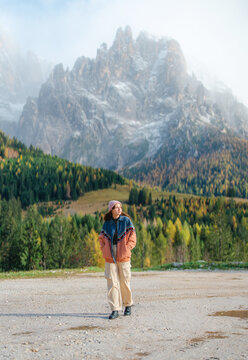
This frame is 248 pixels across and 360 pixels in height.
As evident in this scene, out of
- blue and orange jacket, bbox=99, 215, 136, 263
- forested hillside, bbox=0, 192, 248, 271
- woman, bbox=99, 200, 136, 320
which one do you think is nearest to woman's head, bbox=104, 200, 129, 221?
woman, bbox=99, 200, 136, 320

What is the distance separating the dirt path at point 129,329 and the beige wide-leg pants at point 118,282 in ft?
1.85

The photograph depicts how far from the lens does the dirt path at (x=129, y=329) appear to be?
6750 mm

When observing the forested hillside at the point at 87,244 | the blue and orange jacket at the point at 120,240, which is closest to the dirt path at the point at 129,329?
the blue and orange jacket at the point at 120,240

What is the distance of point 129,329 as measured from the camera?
29.3 ft

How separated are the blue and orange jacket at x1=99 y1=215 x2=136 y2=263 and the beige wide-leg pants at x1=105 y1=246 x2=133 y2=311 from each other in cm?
22

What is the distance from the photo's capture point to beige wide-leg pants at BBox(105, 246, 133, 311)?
10987 millimetres

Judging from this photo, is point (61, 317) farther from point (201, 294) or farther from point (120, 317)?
point (201, 294)

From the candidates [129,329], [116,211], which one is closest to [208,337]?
[129,329]

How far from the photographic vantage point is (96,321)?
10250 millimetres

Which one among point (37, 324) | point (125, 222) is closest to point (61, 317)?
point (37, 324)

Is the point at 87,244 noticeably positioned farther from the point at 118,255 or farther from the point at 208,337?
the point at 208,337

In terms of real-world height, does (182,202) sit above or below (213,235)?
above

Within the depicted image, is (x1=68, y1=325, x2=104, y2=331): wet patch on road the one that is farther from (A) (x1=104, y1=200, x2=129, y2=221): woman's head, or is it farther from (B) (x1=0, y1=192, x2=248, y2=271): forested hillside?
(B) (x1=0, y1=192, x2=248, y2=271): forested hillside

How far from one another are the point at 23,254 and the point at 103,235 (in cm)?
6601
